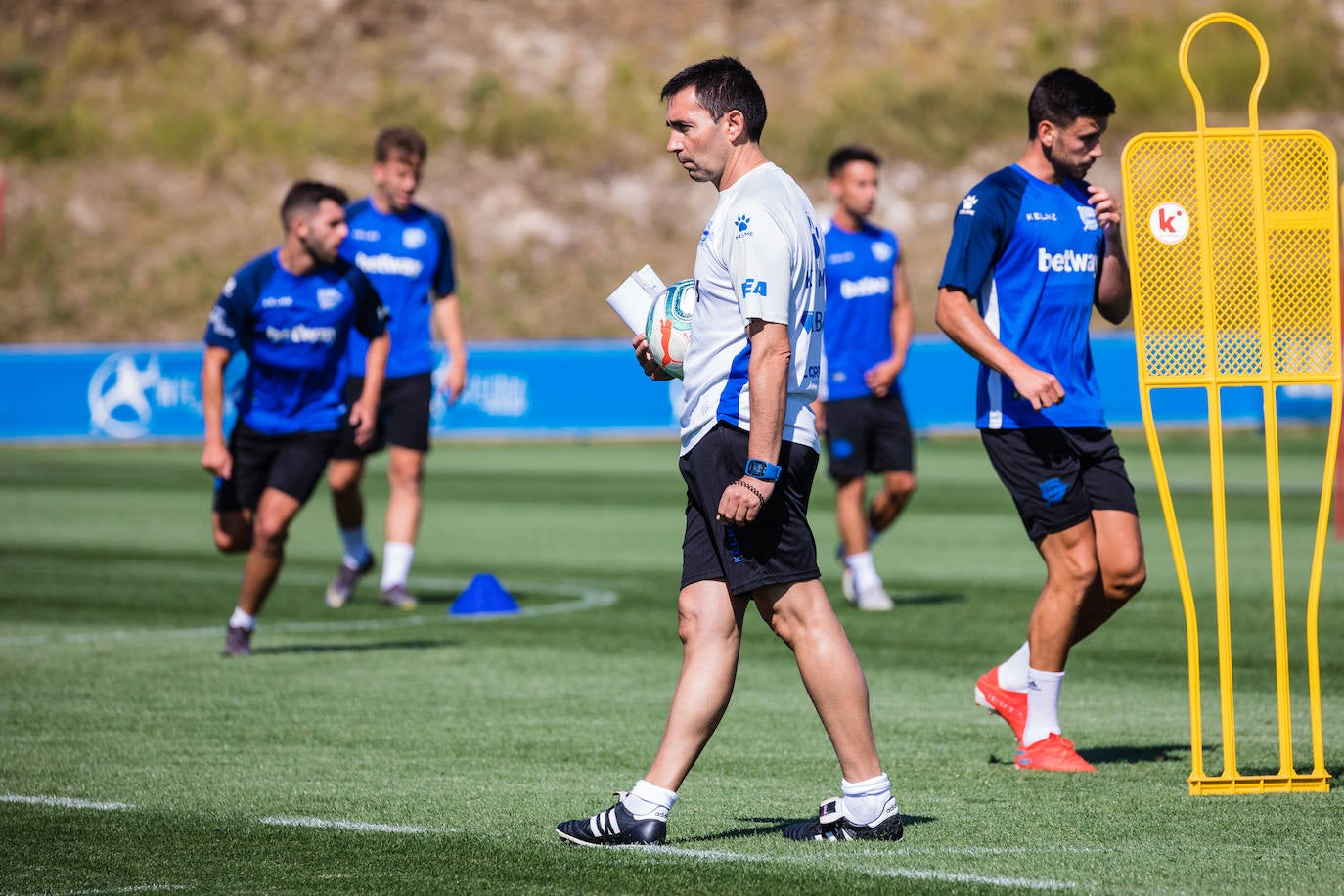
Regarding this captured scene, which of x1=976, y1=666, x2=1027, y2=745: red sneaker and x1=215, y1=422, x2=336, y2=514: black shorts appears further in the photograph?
x1=215, y1=422, x2=336, y2=514: black shorts

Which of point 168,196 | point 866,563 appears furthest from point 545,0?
point 866,563

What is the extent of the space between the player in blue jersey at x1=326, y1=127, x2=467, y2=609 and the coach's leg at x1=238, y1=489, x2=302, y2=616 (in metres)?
2.31

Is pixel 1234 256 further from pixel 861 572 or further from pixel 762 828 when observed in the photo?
pixel 861 572

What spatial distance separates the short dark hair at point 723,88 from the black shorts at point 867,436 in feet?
22.3

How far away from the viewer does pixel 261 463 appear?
10.1 m

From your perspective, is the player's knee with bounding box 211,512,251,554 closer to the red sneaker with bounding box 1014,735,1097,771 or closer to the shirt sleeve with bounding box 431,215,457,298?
the shirt sleeve with bounding box 431,215,457,298

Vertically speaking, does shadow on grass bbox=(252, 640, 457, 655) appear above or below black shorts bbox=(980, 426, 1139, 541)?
below

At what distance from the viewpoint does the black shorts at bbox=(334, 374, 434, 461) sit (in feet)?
40.5

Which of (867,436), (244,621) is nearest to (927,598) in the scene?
(867,436)

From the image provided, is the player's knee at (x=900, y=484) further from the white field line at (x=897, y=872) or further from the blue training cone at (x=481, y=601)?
the white field line at (x=897, y=872)

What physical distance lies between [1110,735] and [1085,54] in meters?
48.3

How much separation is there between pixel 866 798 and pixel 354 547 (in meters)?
7.65

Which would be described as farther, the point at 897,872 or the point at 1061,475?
the point at 1061,475

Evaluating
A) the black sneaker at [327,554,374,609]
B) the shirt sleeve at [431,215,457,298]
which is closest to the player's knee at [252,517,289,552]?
the black sneaker at [327,554,374,609]
